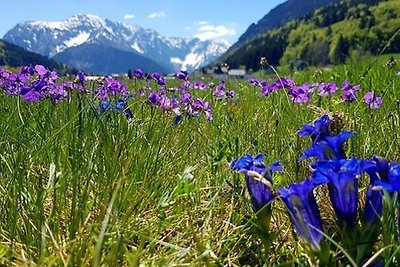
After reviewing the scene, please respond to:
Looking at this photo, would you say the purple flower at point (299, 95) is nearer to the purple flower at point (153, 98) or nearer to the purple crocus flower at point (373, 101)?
the purple crocus flower at point (373, 101)

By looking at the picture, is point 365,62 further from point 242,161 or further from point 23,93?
point 242,161

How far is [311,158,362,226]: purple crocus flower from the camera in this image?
134cm

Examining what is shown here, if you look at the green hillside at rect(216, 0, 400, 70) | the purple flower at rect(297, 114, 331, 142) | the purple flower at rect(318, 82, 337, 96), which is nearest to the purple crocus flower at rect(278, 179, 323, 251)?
the purple flower at rect(297, 114, 331, 142)

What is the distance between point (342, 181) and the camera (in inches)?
Answer: 54.9

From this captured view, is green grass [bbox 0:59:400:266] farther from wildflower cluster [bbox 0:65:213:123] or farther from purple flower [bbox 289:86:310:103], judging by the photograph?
purple flower [bbox 289:86:310:103]

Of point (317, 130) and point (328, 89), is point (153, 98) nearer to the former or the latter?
point (328, 89)

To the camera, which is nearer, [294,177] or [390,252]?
[390,252]

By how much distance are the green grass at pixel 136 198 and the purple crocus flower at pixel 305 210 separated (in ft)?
0.27

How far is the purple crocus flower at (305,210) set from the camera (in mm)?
1403

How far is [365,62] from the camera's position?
7.38 m

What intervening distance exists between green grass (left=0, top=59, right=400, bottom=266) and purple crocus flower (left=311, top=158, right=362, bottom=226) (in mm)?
186

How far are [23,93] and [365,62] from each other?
5351mm

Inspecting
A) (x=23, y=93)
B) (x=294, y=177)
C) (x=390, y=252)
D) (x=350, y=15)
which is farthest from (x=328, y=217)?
(x=350, y=15)

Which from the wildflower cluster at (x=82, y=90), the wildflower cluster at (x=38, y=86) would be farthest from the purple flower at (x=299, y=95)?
the wildflower cluster at (x=38, y=86)
